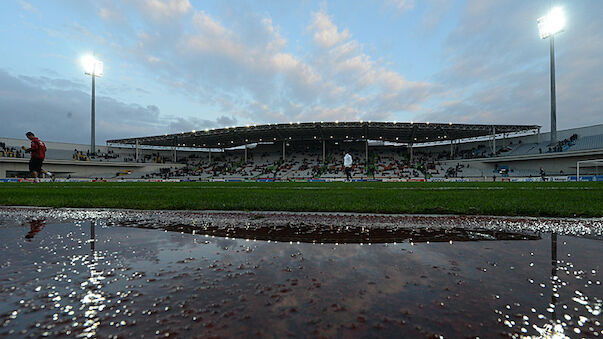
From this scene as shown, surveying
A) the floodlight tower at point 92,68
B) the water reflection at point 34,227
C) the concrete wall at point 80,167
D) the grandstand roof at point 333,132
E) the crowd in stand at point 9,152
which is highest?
the floodlight tower at point 92,68

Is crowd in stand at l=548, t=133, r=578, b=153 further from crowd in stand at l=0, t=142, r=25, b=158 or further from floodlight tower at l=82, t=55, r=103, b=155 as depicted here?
crowd in stand at l=0, t=142, r=25, b=158

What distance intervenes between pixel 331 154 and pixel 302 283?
5106cm

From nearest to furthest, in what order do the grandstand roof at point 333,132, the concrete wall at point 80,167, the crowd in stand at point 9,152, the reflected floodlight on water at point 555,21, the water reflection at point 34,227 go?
1. the water reflection at point 34,227
2. the reflected floodlight on water at point 555,21
3. the concrete wall at point 80,167
4. the crowd in stand at point 9,152
5. the grandstand roof at point 333,132

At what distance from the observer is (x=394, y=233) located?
324 centimetres

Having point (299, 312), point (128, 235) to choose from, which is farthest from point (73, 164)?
point (299, 312)

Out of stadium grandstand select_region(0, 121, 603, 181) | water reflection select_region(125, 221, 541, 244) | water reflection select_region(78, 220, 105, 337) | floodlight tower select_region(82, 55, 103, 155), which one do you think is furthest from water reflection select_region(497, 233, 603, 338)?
floodlight tower select_region(82, 55, 103, 155)

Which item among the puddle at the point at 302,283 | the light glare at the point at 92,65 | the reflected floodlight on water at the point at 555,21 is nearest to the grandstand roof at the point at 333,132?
the light glare at the point at 92,65

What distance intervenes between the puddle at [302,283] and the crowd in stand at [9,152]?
49552 millimetres

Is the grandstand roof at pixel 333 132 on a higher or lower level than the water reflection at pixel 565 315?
higher

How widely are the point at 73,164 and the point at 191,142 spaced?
18.7 meters

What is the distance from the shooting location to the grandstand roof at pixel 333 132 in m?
41.1

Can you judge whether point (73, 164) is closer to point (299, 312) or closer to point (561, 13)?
point (299, 312)

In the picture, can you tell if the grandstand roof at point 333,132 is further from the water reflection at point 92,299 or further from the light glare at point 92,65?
the water reflection at point 92,299

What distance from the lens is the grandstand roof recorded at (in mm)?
41094
